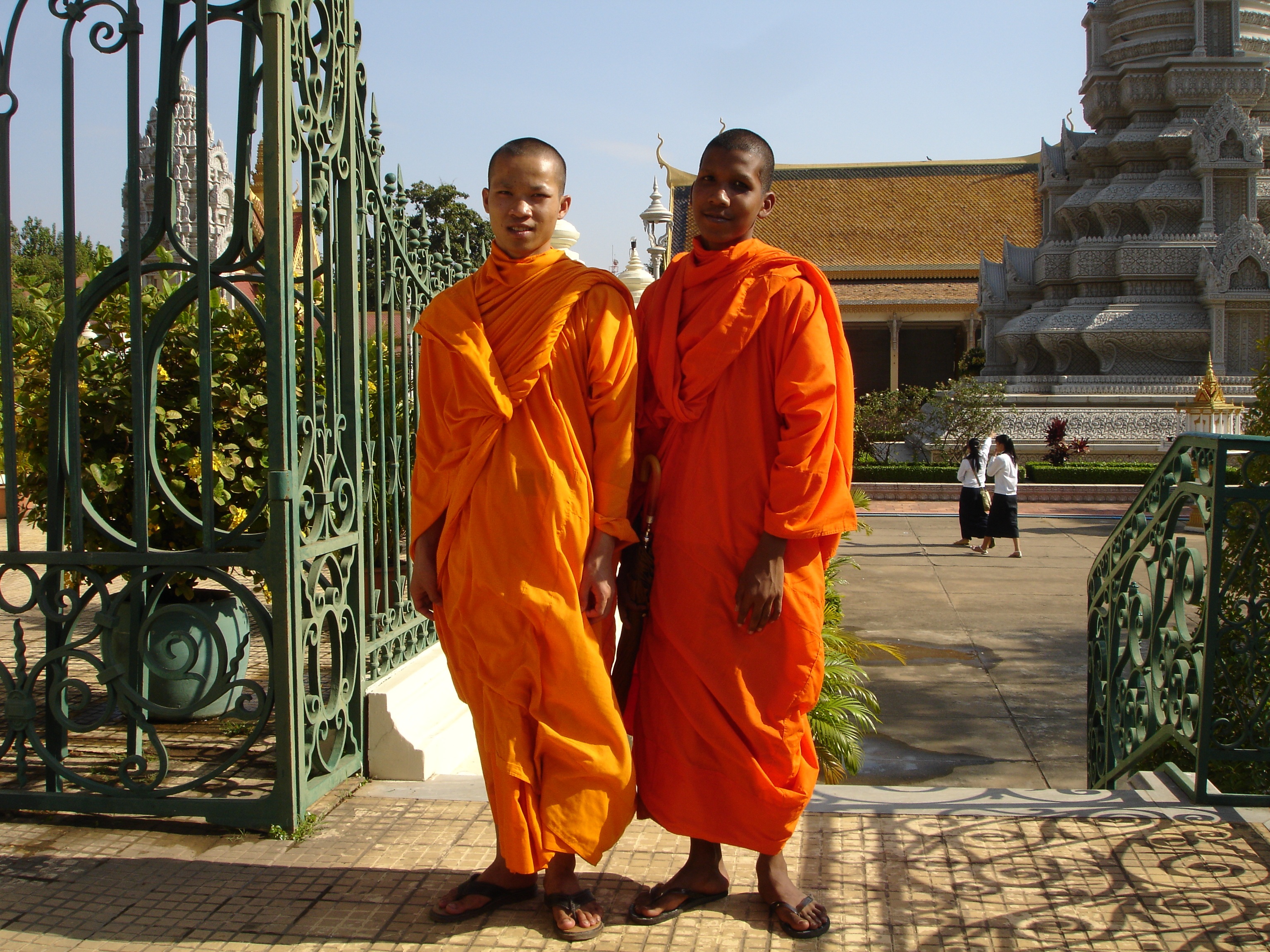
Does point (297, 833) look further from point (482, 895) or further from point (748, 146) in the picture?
point (748, 146)

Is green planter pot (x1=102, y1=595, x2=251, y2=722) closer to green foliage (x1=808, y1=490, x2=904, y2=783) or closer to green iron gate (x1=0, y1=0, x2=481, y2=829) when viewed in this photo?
green iron gate (x1=0, y1=0, x2=481, y2=829)

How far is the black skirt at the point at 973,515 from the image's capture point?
11.4 m

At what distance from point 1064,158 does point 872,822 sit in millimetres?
20869

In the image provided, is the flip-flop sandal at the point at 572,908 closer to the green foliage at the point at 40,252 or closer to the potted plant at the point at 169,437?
the potted plant at the point at 169,437

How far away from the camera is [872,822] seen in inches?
123

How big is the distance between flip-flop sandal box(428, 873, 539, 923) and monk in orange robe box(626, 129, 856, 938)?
30cm

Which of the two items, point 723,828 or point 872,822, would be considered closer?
point 723,828

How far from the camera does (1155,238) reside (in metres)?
19.3

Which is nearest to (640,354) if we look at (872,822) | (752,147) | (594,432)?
(594,432)

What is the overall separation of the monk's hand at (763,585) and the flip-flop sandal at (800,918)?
26.0 inches

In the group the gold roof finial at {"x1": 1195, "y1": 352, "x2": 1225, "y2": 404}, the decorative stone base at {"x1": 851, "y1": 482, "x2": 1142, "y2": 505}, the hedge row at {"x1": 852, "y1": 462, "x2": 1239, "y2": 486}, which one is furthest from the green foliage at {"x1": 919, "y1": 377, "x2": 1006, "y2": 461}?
the gold roof finial at {"x1": 1195, "y1": 352, "x2": 1225, "y2": 404}

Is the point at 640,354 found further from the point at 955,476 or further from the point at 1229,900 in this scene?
the point at 955,476

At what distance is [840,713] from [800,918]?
2.16 metres

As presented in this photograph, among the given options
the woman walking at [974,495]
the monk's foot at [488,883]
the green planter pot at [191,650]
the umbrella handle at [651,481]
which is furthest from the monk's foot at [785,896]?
the woman walking at [974,495]
